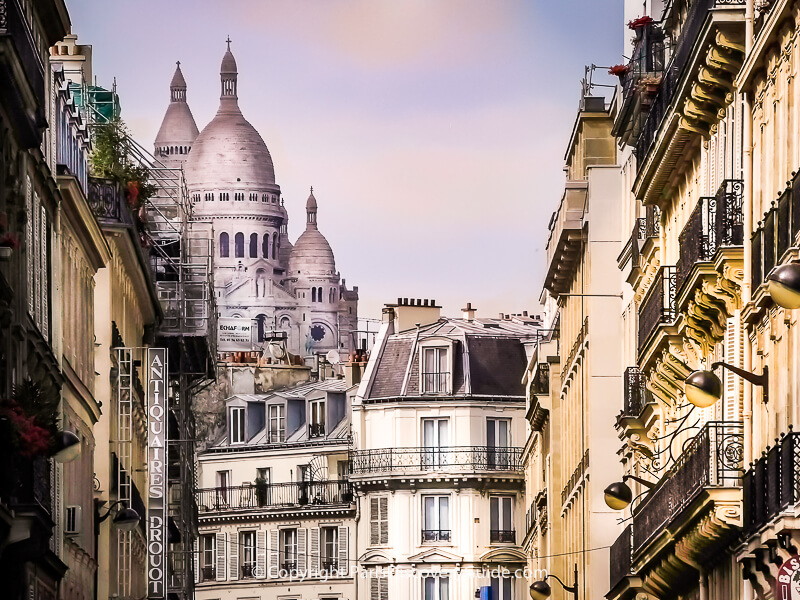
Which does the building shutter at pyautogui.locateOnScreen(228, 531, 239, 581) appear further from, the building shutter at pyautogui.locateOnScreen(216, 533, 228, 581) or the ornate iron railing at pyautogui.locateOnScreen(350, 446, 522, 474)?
the ornate iron railing at pyautogui.locateOnScreen(350, 446, 522, 474)

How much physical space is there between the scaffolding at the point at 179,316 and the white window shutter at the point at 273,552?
27.1 metres

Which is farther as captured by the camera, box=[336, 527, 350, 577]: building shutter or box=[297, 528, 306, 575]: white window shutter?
box=[297, 528, 306, 575]: white window shutter

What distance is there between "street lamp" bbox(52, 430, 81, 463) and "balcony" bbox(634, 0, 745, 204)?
9.07 m

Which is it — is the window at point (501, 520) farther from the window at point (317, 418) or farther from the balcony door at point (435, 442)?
the window at point (317, 418)

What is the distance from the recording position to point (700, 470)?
35781 mm

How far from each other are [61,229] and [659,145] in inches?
395

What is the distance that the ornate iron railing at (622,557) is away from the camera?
156ft

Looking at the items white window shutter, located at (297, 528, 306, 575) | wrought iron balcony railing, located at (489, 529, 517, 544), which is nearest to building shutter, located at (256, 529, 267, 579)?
white window shutter, located at (297, 528, 306, 575)

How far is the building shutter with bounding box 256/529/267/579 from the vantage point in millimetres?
110188

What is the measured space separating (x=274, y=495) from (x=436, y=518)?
12.2 metres

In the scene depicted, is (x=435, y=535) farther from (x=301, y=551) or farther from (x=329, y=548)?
(x=301, y=551)

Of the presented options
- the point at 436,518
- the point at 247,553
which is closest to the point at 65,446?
the point at 436,518

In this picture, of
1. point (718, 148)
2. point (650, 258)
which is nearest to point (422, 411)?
point (650, 258)

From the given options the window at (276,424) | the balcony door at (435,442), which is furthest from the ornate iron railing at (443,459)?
the window at (276,424)
